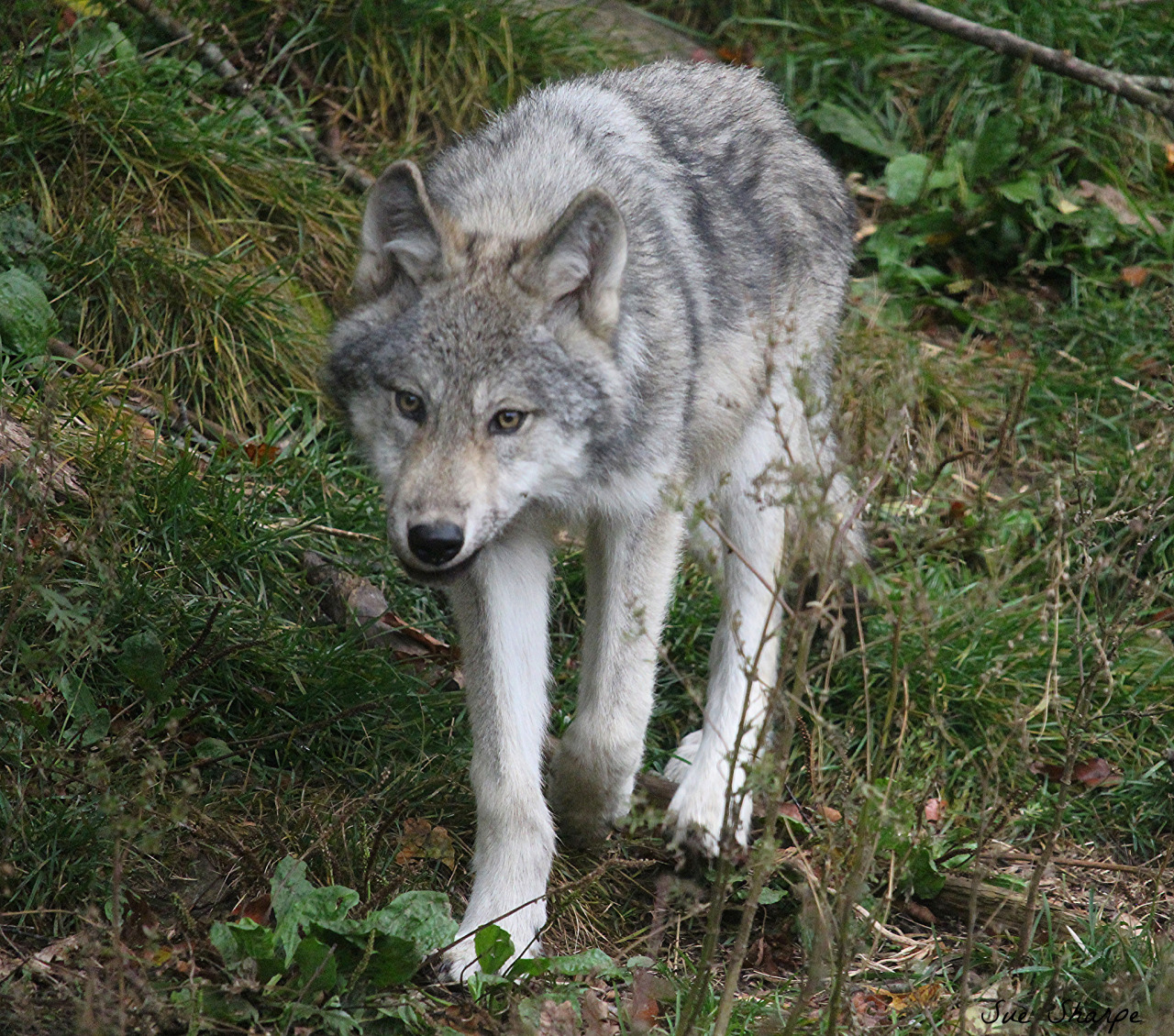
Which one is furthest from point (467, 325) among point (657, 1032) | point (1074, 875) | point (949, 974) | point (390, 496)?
point (1074, 875)

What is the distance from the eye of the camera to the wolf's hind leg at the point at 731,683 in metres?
4.37

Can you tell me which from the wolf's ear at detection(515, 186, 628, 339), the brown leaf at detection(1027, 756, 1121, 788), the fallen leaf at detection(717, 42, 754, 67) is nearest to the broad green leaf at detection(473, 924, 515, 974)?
the wolf's ear at detection(515, 186, 628, 339)

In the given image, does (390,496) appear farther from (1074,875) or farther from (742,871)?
(1074,875)

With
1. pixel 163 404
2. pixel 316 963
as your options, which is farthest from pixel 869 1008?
pixel 163 404

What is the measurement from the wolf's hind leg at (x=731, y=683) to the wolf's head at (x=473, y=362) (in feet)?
2.19

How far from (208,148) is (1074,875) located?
447 centimetres

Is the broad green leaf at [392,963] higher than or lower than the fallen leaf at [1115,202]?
lower

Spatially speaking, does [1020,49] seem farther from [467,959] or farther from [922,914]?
[467,959]

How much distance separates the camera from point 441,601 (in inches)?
202

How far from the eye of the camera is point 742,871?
13.8 feet

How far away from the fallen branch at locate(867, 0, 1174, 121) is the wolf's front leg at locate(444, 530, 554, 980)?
13.3ft

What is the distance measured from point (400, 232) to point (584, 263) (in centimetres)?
54

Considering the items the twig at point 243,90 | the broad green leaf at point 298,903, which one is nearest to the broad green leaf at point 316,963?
the broad green leaf at point 298,903

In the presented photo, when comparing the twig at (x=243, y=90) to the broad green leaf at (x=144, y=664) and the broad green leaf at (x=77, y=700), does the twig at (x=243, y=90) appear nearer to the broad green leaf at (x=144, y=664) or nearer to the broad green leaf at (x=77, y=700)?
the broad green leaf at (x=144, y=664)
